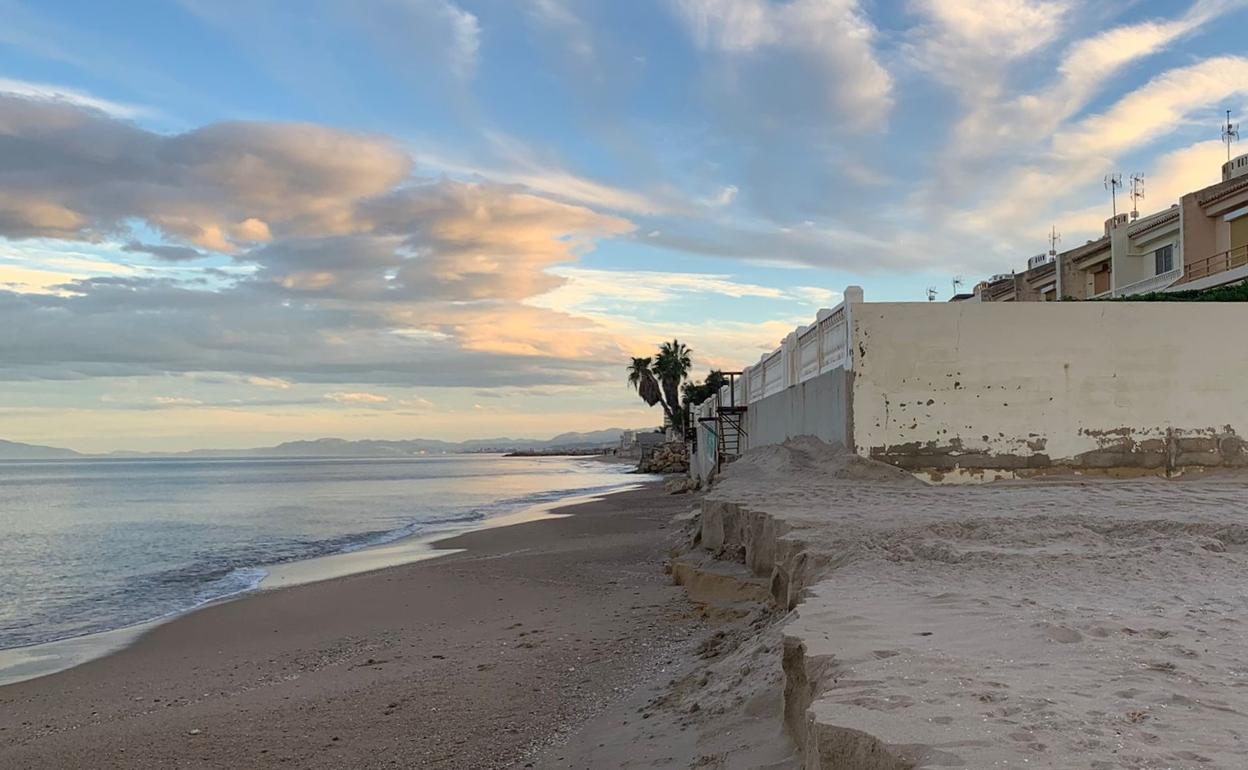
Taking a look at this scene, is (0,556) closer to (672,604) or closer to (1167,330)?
(672,604)

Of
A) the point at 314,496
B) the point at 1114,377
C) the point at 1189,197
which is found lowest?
the point at 314,496

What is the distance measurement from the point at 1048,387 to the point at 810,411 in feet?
13.7

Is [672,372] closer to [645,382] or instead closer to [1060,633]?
[645,382]

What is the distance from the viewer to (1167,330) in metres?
14.2

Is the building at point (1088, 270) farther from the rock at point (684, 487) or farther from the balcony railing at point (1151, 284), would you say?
the rock at point (684, 487)

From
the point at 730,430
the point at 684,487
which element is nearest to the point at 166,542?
the point at 730,430

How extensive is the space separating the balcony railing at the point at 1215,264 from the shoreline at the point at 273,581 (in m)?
21.4

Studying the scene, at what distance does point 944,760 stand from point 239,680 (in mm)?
7255

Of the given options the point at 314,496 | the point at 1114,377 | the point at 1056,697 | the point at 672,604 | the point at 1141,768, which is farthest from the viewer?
the point at 314,496

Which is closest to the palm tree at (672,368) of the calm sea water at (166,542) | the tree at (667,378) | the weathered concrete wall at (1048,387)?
the tree at (667,378)

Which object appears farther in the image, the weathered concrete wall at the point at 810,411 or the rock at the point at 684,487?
the rock at the point at 684,487

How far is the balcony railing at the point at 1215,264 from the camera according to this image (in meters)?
27.4

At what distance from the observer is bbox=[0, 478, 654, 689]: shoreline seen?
9.77m

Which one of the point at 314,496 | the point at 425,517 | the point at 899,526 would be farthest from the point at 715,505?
the point at 314,496
